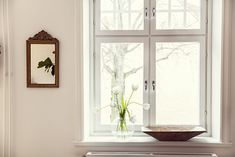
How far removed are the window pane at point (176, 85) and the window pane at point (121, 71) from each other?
→ 16cm

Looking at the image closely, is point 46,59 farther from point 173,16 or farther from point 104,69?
point 173,16

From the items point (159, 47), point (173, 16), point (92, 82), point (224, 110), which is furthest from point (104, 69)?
point (224, 110)

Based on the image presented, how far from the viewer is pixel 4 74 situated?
291 centimetres

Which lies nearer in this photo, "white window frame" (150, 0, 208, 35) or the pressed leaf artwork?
the pressed leaf artwork

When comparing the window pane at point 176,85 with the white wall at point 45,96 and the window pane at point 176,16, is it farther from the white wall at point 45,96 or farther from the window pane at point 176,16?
the white wall at point 45,96

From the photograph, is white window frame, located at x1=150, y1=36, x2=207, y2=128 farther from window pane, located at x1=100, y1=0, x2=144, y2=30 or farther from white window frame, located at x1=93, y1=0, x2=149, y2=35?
window pane, located at x1=100, y1=0, x2=144, y2=30

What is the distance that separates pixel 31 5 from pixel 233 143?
6.64ft

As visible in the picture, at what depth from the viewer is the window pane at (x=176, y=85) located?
3115 mm

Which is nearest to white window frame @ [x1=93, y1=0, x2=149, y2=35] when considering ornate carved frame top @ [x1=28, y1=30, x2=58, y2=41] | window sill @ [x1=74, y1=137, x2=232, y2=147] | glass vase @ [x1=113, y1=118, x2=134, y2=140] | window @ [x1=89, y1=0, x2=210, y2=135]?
window @ [x1=89, y1=0, x2=210, y2=135]

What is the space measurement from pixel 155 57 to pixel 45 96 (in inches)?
40.4

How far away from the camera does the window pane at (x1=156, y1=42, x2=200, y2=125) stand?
3115mm

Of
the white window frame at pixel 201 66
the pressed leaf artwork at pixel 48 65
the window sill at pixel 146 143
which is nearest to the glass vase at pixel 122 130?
the window sill at pixel 146 143

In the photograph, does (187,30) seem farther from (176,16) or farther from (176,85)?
(176,85)

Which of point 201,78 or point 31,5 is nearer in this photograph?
point 31,5
